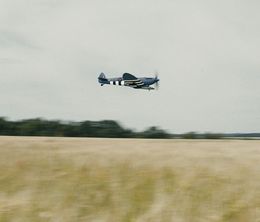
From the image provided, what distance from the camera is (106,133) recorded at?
28.7 metres

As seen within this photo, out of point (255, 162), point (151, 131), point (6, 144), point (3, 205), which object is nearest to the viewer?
point (3, 205)

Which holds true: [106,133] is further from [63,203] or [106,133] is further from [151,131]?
[63,203]

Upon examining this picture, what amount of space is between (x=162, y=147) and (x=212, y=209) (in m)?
4.97

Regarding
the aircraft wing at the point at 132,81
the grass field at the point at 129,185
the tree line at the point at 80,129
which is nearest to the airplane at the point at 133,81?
the aircraft wing at the point at 132,81

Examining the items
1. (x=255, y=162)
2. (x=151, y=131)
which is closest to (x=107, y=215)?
(x=255, y=162)

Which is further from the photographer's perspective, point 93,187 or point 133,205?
point 93,187

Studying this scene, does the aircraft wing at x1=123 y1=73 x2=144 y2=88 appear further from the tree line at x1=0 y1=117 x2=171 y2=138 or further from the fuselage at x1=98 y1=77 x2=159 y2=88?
the tree line at x1=0 y1=117 x2=171 y2=138

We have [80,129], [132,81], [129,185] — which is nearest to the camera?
Answer: [129,185]

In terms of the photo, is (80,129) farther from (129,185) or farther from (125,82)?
(129,185)

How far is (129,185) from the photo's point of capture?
9.41 metres

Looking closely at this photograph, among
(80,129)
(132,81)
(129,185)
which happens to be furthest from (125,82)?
(80,129)

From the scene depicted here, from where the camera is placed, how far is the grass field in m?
8.38

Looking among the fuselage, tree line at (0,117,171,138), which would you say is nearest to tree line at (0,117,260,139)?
tree line at (0,117,171,138)

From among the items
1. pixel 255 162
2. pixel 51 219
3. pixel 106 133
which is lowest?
pixel 51 219
